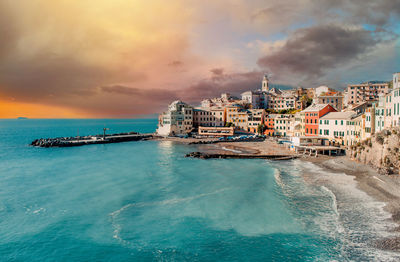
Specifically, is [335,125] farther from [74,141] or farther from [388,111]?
[74,141]

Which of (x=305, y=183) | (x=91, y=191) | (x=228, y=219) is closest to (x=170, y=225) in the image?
(x=228, y=219)

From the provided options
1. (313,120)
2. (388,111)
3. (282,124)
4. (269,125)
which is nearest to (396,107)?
(388,111)

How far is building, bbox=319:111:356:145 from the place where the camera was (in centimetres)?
6719

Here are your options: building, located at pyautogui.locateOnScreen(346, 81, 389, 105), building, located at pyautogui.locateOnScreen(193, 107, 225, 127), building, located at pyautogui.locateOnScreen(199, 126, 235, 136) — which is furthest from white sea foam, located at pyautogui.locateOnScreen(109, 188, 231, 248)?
building, located at pyautogui.locateOnScreen(346, 81, 389, 105)

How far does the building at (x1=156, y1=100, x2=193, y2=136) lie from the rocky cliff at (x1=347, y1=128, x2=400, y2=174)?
8809 centimetres

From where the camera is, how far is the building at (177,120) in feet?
409

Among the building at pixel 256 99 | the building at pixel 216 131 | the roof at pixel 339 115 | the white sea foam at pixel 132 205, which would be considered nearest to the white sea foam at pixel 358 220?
the white sea foam at pixel 132 205

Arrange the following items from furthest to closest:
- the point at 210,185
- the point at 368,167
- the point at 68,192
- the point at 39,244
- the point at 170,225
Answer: the point at 368,167
the point at 210,185
the point at 68,192
the point at 170,225
the point at 39,244

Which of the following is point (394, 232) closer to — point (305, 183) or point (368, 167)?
point (305, 183)

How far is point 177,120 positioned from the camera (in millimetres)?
126688

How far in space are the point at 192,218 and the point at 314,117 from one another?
6437cm

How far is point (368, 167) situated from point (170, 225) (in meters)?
44.0

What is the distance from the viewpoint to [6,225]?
2716 cm

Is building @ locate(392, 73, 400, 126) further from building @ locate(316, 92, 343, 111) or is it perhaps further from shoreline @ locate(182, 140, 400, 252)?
building @ locate(316, 92, 343, 111)
